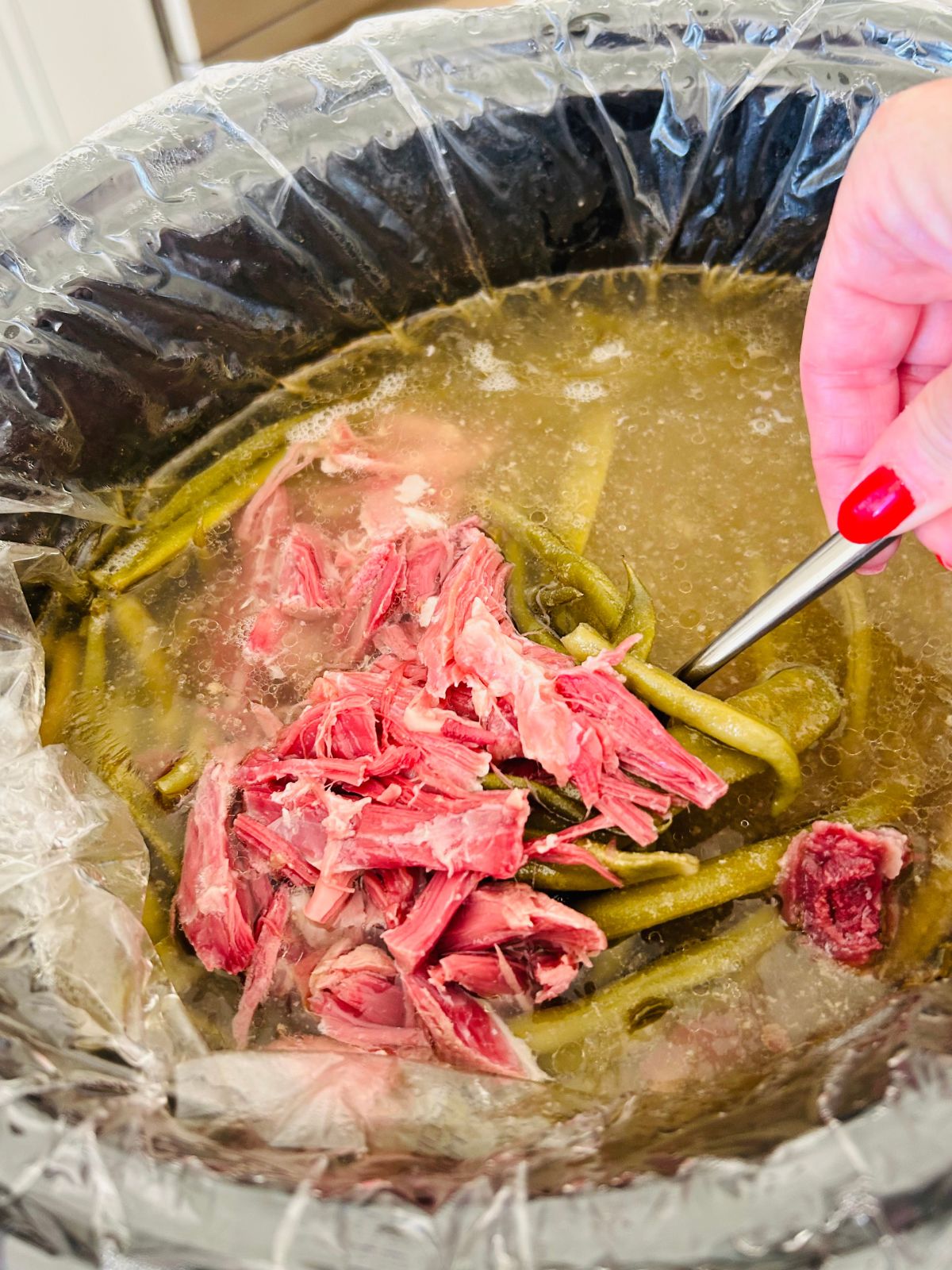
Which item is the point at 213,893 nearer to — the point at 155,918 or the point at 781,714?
the point at 155,918

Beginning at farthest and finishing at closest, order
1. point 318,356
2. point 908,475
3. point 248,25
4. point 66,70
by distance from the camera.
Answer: point 248,25
point 66,70
point 318,356
point 908,475

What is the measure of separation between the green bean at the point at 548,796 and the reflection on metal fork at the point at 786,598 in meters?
0.23

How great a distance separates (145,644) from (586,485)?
2.15ft

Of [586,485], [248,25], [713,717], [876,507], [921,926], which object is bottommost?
[921,926]

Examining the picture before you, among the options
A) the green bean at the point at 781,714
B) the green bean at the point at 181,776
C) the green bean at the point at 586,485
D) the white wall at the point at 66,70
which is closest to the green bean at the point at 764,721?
the green bean at the point at 781,714

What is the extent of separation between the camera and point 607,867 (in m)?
0.99

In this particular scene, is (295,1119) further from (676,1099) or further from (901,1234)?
(901,1234)

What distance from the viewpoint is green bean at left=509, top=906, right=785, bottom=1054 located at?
3.18 feet

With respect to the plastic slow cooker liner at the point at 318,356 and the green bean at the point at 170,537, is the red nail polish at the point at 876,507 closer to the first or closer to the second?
the plastic slow cooker liner at the point at 318,356

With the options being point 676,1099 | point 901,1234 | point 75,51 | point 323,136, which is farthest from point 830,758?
point 75,51

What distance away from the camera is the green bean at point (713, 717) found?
3.43 ft

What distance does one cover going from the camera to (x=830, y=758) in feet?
3.77

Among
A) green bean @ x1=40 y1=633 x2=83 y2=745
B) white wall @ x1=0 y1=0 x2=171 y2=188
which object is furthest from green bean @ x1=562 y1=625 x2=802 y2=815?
white wall @ x1=0 y1=0 x2=171 y2=188

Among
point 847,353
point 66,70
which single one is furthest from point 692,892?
point 66,70
